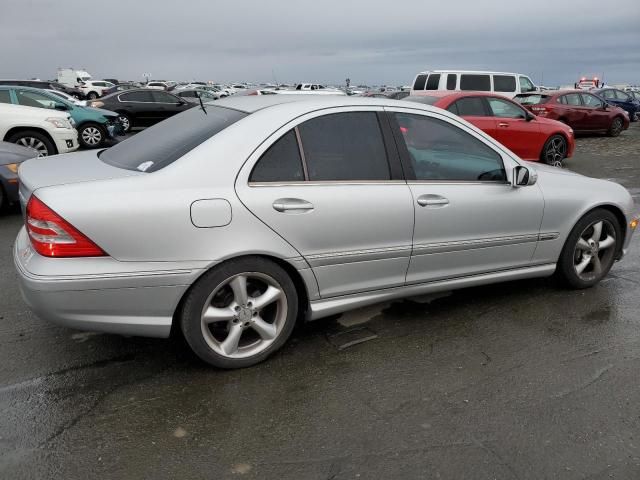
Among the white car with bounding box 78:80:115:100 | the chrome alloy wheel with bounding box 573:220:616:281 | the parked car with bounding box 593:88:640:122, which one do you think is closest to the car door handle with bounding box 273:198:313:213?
the chrome alloy wheel with bounding box 573:220:616:281

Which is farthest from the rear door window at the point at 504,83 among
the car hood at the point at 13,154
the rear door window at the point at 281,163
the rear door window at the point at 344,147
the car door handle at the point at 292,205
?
the car door handle at the point at 292,205

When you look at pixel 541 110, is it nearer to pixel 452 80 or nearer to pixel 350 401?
pixel 452 80

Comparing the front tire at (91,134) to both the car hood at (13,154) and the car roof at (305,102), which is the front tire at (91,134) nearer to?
the car hood at (13,154)

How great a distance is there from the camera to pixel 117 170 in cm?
307

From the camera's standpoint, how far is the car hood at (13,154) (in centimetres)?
667

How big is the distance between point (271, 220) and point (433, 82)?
50.5 feet

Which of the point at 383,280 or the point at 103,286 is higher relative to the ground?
the point at 103,286

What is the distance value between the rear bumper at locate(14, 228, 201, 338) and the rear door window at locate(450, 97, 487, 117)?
330 inches

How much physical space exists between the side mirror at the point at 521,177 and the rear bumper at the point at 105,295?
90.5 inches

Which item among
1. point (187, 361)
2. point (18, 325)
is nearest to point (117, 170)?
point (187, 361)

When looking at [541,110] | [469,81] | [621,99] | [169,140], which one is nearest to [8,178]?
[169,140]

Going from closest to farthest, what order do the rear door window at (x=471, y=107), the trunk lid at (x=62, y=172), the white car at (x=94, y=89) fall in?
the trunk lid at (x=62, y=172), the rear door window at (x=471, y=107), the white car at (x=94, y=89)

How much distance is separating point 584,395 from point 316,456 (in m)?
1.53

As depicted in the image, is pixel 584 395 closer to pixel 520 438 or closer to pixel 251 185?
pixel 520 438
